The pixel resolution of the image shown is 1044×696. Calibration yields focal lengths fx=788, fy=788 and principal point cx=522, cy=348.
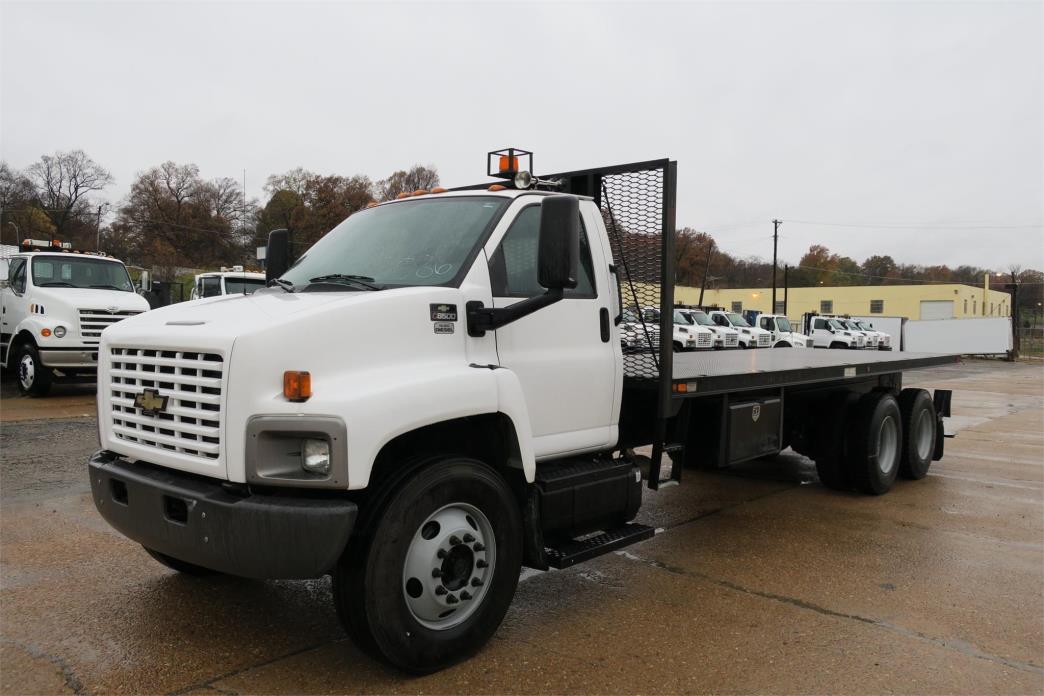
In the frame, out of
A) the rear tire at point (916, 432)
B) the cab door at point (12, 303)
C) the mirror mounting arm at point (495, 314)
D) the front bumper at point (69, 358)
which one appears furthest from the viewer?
the cab door at point (12, 303)

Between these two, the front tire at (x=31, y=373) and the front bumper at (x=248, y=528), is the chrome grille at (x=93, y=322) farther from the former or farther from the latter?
the front bumper at (x=248, y=528)

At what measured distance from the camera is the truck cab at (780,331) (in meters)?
33.3

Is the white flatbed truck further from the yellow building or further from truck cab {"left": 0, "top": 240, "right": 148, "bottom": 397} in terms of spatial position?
the yellow building

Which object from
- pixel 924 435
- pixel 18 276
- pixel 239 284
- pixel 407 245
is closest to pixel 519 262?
pixel 407 245

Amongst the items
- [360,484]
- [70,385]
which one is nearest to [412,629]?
[360,484]

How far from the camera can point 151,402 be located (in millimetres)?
3504

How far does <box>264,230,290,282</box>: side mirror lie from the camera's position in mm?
5020

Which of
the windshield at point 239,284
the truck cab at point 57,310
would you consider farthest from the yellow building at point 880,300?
the truck cab at point 57,310

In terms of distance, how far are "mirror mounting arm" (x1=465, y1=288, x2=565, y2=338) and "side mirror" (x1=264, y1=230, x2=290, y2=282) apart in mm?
1798

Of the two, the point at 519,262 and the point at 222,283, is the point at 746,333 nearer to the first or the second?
the point at 222,283

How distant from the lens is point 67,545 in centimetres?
533

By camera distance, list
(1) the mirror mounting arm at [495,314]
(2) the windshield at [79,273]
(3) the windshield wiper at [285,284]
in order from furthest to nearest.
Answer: (2) the windshield at [79,273] < (3) the windshield wiper at [285,284] < (1) the mirror mounting arm at [495,314]

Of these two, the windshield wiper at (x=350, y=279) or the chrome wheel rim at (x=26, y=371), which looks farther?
the chrome wheel rim at (x=26, y=371)

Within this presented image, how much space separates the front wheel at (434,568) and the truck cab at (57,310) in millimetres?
10482
